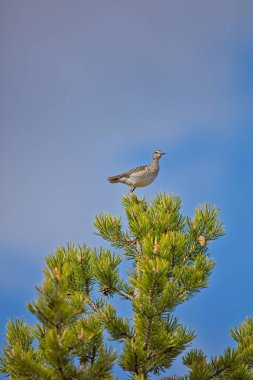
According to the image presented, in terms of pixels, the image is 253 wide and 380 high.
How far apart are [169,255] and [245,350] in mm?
Result: 1854

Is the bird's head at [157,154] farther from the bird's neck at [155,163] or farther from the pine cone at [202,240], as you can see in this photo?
the pine cone at [202,240]

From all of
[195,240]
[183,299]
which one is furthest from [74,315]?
[195,240]

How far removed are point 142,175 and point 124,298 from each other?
356cm

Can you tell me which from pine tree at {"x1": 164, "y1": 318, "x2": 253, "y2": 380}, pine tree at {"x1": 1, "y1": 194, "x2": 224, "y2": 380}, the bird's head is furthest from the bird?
pine tree at {"x1": 164, "y1": 318, "x2": 253, "y2": 380}

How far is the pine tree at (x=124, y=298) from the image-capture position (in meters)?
7.45

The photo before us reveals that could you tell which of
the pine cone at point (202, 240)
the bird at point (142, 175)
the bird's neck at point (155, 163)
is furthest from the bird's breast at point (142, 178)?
the pine cone at point (202, 240)

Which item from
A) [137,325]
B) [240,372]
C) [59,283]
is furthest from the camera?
[240,372]

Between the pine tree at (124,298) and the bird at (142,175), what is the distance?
80.3 inches

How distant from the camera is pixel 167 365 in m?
8.80

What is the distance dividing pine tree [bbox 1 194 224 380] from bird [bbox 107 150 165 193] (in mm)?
2040

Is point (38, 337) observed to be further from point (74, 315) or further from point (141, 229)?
point (141, 229)

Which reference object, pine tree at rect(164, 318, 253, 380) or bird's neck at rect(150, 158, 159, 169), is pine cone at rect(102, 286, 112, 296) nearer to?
pine tree at rect(164, 318, 253, 380)

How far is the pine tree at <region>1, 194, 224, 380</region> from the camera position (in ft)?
24.4

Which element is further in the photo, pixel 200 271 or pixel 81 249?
pixel 81 249
